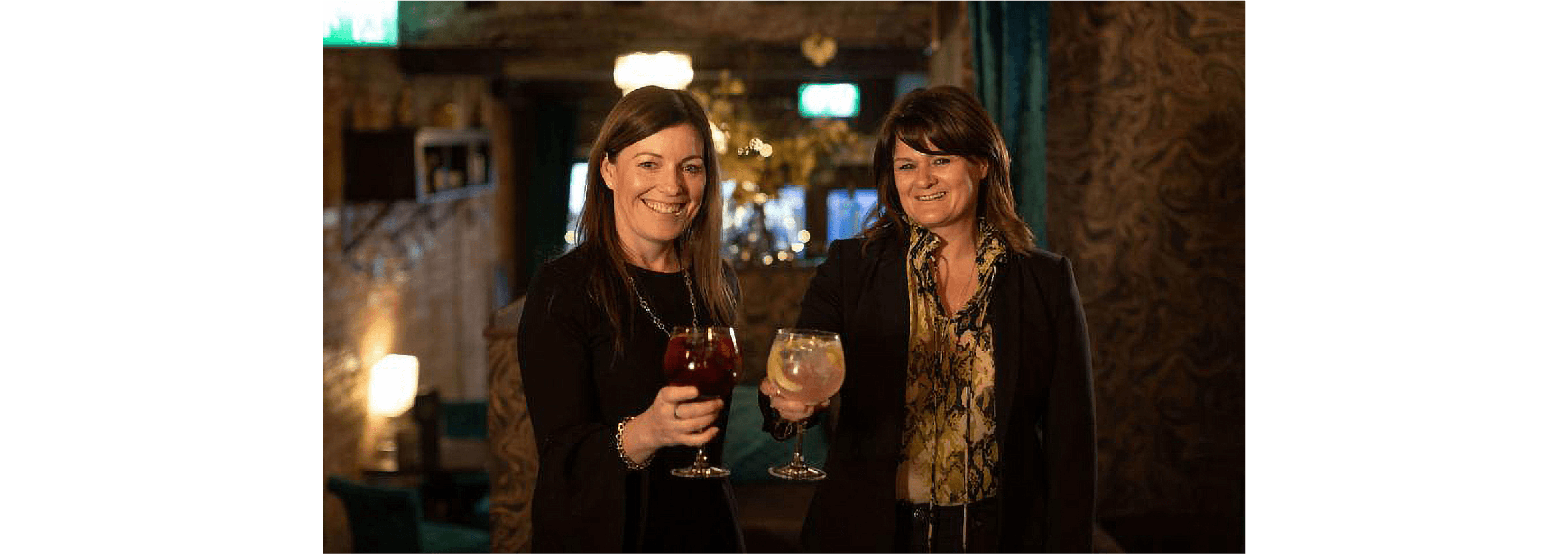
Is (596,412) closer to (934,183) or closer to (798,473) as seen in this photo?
(798,473)

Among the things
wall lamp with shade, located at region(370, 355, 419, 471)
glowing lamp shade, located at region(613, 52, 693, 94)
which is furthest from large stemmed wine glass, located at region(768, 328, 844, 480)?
wall lamp with shade, located at region(370, 355, 419, 471)

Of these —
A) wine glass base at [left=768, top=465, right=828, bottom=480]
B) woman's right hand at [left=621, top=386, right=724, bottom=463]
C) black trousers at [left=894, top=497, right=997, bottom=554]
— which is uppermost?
woman's right hand at [left=621, top=386, right=724, bottom=463]

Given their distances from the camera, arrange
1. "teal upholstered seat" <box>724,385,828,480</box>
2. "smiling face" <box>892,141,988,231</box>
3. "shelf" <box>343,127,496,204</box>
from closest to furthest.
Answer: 1. "smiling face" <box>892,141,988,231</box>
2. "teal upholstered seat" <box>724,385,828,480</box>
3. "shelf" <box>343,127,496,204</box>

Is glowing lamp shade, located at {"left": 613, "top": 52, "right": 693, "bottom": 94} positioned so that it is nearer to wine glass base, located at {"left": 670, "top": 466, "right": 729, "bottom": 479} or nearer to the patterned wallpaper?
the patterned wallpaper

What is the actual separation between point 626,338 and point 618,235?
0.58 ft

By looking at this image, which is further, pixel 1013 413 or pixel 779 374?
pixel 1013 413

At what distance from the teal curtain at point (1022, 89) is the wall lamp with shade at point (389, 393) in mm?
4207

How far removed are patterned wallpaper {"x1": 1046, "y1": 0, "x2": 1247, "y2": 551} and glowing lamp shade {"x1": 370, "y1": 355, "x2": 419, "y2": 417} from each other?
14.2 feet

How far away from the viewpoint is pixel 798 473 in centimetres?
194

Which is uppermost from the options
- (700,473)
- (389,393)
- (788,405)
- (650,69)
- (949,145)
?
(650,69)

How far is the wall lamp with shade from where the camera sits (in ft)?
21.5

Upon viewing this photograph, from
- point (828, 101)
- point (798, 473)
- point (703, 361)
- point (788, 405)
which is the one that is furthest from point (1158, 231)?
point (828, 101)
